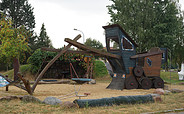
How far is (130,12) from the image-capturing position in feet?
89.2

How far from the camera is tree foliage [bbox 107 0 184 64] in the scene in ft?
85.9

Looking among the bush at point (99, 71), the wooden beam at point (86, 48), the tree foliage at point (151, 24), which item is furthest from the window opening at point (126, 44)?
the tree foliage at point (151, 24)

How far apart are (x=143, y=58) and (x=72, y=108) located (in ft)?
27.8

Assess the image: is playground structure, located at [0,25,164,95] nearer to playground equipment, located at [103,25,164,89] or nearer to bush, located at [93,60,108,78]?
playground equipment, located at [103,25,164,89]

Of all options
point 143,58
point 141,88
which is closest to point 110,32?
point 143,58

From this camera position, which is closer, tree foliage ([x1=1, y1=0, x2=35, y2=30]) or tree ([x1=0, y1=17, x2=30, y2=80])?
tree ([x1=0, y1=17, x2=30, y2=80])

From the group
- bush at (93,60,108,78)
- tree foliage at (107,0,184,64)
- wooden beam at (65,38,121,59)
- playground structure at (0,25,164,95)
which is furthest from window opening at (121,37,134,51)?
tree foliage at (107,0,184,64)

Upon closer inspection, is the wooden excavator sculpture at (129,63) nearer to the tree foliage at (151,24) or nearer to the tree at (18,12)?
the tree foliage at (151,24)

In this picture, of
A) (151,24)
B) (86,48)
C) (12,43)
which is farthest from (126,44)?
(151,24)

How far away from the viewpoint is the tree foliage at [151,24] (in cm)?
2617

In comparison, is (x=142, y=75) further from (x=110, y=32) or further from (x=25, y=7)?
(x=25, y=7)

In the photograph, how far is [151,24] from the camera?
90.3 feet

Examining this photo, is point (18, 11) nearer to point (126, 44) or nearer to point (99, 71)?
point (99, 71)

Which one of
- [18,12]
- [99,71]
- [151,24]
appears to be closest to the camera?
[99,71]
